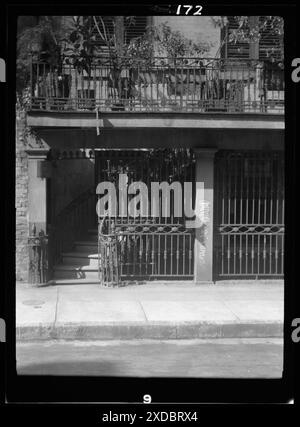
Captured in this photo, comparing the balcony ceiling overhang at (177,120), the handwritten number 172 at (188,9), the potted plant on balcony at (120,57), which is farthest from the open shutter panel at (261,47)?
the handwritten number 172 at (188,9)

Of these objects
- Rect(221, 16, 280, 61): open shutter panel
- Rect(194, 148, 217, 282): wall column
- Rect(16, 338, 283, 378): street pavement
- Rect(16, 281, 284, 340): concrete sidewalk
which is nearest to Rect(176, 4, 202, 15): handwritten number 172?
Rect(16, 338, 283, 378): street pavement

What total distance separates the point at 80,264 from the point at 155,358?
4948 mm

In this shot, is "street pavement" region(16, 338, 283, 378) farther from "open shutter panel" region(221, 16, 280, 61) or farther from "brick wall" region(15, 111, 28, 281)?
"open shutter panel" region(221, 16, 280, 61)

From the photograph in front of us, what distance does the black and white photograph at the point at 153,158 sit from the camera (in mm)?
11406

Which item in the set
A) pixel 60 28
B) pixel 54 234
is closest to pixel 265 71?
pixel 60 28

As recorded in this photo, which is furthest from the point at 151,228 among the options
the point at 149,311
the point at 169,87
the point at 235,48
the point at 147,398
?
the point at 147,398

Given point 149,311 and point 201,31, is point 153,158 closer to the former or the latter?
point 201,31

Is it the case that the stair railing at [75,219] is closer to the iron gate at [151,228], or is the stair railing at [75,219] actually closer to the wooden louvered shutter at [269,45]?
the iron gate at [151,228]

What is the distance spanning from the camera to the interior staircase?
39.9 ft

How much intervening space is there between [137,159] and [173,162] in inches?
24.4

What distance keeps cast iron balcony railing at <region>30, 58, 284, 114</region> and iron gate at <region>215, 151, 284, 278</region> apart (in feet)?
3.28

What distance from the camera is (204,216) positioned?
1202 cm

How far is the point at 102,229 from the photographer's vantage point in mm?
12195
